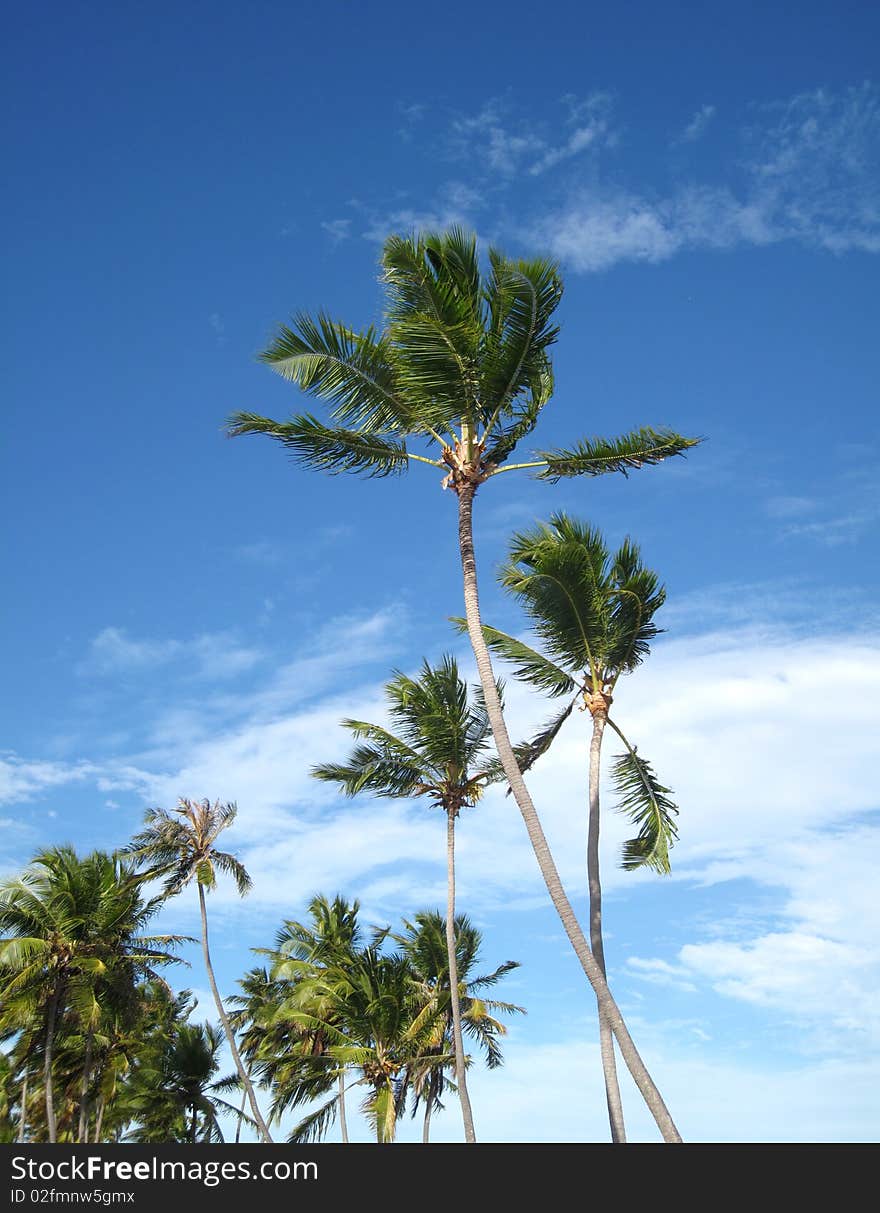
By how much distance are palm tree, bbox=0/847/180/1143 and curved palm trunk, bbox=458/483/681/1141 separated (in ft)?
63.4

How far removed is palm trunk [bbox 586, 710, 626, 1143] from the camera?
566 inches

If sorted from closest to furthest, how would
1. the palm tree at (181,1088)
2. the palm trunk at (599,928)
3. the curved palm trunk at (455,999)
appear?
the palm trunk at (599,928) → the curved palm trunk at (455,999) → the palm tree at (181,1088)

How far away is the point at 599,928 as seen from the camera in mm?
15250

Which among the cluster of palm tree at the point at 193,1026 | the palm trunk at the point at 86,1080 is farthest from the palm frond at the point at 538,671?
the palm trunk at the point at 86,1080

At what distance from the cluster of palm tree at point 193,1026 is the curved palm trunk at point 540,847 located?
37.3 feet

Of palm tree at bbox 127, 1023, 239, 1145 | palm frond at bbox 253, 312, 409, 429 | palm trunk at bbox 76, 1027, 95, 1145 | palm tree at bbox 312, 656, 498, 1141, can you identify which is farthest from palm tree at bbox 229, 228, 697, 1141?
palm tree at bbox 127, 1023, 239, 1145

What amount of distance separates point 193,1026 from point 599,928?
29790 mm

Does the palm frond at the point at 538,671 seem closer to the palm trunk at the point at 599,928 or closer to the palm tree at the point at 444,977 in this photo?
the palm trunk at the point at 599,928

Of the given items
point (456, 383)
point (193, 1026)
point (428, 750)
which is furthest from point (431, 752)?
point (193, 1026)

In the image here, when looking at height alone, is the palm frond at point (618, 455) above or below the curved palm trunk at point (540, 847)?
above

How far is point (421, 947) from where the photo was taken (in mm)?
32531

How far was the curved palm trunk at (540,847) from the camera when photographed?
1084 cm
